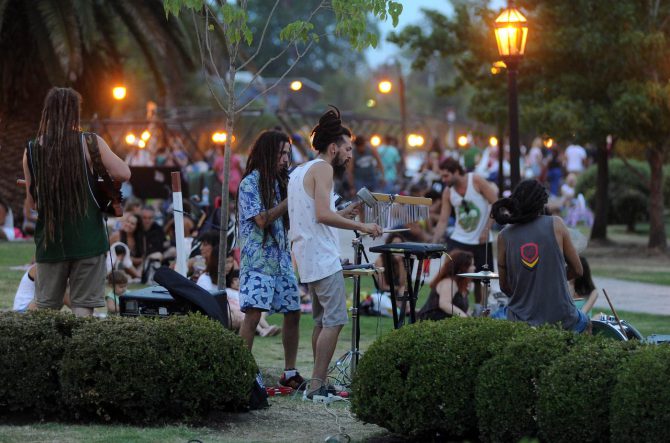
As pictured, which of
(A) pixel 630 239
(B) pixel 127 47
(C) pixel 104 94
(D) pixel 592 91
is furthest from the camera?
(B) pixel 127 47

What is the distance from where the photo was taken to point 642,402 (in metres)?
5.69

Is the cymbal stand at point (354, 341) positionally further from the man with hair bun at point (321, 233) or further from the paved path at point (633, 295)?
the paved path at point (633, 295)

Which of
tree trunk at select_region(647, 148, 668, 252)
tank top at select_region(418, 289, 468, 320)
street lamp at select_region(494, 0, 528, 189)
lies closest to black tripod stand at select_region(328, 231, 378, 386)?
tank top at select_region(418, 289, 468, 320)

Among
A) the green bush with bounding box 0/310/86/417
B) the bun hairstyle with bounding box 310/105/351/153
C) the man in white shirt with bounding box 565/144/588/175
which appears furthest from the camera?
the man in white shirt with bounding box 565/144/588/175

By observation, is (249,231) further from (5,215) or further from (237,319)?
(5,215)

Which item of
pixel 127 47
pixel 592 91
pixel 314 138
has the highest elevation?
A: pixel 127 47

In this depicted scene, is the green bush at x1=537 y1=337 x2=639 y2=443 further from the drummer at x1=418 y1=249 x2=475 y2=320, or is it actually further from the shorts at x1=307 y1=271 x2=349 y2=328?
the drummer at x1=418 y1=249 x2=475 y2=320

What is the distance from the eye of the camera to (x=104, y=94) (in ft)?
79.2

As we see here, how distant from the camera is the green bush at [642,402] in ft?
18.5

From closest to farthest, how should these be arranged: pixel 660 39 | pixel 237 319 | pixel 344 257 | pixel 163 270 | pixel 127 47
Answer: pixel 163 270 → pixel 344 257 → pixel 237 319 → pixel 660 39 → pixel 127 47

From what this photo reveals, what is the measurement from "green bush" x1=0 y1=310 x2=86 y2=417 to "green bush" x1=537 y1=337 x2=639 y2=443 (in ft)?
9.17

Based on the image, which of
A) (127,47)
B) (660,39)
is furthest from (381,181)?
(127,47)

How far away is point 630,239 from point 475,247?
13.9 metres

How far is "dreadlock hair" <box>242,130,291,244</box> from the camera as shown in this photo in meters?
8.45
